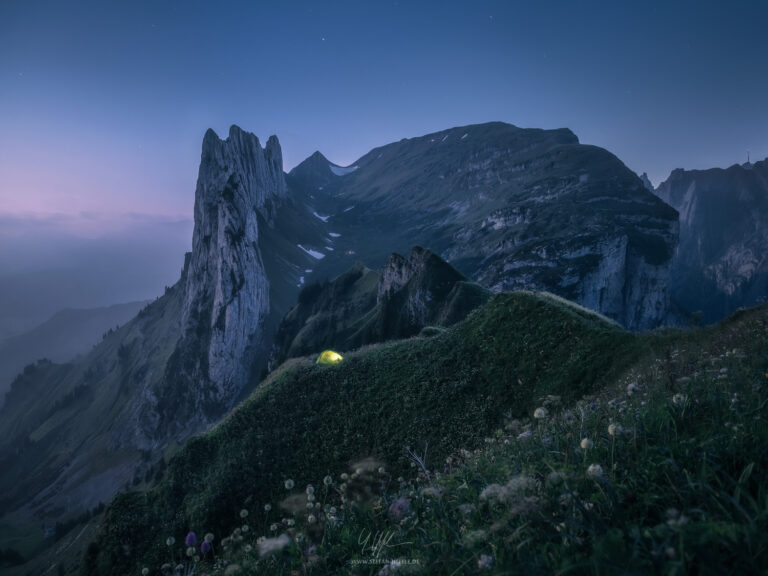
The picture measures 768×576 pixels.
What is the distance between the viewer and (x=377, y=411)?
20.1 metres

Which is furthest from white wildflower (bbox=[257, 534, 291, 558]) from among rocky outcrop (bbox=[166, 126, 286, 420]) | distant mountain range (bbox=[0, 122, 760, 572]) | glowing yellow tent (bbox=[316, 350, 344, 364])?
rocky outcrop (bbox=[166, 126, 286, 420])

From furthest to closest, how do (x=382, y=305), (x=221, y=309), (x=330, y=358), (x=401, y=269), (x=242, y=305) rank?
(x=242, y=305) < (x=221, y=309) < (x=401, y=269) < (x=382, y=305) < (x=330, y=358)

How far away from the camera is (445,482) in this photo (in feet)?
15.2

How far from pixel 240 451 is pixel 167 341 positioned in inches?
6542

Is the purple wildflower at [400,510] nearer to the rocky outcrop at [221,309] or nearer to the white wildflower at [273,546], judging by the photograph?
the white wildflower at [273,546]

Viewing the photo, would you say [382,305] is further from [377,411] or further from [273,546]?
[273,546]

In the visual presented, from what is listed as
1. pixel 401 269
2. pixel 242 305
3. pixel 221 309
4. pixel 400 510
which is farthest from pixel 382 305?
pixel 221 309

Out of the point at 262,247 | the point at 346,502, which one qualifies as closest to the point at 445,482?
the point at 346,502

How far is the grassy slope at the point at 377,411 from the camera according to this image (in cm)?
1695

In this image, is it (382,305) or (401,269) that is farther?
(401,269)

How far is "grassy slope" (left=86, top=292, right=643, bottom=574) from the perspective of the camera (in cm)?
1695

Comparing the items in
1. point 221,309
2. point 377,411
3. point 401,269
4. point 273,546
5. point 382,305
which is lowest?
point 221,309

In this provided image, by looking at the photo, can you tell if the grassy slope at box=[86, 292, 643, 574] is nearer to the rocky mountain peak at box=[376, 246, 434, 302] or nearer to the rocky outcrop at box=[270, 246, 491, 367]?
the rocky outcrop at box=[270, 246, 491, 367]

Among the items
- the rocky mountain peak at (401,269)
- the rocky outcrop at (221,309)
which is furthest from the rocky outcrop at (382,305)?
the rocky outcrop at (221,309)
